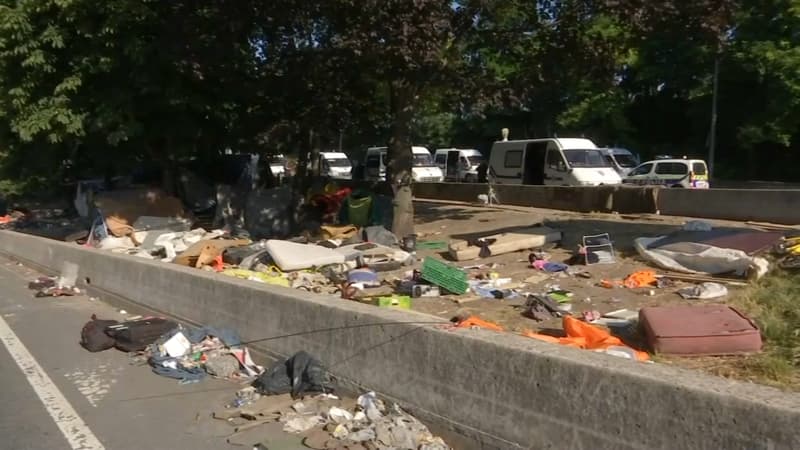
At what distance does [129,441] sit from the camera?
5945mm

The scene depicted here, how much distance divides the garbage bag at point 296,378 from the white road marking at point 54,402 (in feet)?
4.86

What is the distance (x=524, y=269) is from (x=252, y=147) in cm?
1245

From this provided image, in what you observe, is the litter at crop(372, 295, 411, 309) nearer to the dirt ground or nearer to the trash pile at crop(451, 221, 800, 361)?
the dirt ground

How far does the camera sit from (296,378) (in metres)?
6.81

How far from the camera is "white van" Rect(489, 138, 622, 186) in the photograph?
26.0m

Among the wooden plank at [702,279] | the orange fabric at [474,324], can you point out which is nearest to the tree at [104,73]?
the wooden plank at [702,279]

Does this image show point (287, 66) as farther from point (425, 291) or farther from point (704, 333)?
point (704, 333)

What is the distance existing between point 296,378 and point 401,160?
10.2 m

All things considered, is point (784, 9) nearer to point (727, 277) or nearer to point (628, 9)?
point (628, 9)

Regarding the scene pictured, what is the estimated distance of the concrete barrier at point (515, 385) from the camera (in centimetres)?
377

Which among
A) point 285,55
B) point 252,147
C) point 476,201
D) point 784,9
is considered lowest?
point 476,201

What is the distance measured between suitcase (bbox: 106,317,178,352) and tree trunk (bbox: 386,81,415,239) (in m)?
7.67

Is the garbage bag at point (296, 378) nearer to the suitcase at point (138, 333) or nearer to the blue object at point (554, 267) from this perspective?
the suitcase at point (138, 333)

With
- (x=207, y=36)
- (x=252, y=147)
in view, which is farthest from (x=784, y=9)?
(x=207, y=36)
